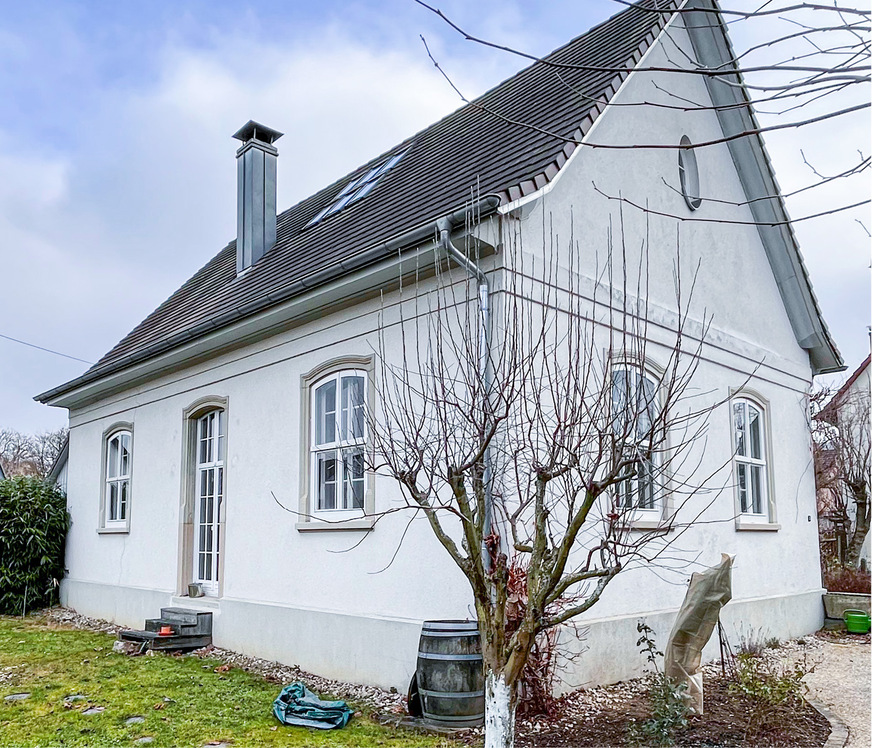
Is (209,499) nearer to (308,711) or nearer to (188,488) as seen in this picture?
(188,488)

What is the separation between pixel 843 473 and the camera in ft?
61.7

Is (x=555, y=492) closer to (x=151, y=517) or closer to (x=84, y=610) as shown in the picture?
(x=151, y=517)

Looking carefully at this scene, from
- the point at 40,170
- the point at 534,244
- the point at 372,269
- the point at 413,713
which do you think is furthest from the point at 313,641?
the point at 40,170

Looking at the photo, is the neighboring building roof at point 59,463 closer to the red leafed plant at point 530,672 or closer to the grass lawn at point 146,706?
the grass lawn at point 146,706

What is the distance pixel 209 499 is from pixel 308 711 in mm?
5422

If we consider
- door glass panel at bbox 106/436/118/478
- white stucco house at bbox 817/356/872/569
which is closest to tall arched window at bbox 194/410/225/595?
door glass panel at bbox 106/436/118/478

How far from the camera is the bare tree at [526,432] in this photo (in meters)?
5.21

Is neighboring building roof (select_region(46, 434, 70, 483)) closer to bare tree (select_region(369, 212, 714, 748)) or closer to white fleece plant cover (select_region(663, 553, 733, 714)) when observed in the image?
bare tree (select_region(369, 212, 714, 748))

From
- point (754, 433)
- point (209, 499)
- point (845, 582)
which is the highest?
point (754, 433)

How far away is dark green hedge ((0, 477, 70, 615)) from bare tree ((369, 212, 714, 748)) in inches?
364

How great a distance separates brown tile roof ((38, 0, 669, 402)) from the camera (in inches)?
342

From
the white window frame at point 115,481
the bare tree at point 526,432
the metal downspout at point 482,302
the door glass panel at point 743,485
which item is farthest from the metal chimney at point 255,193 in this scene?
the door glass panel at point 743,485

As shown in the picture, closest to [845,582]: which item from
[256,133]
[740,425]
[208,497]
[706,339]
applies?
[740,425]

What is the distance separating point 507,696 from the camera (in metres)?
5.11
